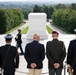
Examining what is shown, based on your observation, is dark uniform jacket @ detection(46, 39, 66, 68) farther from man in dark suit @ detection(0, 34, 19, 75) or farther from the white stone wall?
the white stone wall

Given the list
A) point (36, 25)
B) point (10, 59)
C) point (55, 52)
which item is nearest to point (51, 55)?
point (55, 52)

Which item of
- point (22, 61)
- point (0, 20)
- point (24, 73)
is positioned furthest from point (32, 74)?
point (0, 20)

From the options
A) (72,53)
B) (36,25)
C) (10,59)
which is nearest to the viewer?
(10,59)

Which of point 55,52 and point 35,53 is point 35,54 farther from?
point 55,52

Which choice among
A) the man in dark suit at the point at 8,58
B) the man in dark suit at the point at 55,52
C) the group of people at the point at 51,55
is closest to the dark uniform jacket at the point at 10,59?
the man in dark suit at the point at 8,58

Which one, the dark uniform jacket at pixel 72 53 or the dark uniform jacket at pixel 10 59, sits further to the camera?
the dark uniform jacket at pixel 72 53

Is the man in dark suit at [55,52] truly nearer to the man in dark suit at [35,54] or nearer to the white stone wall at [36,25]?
the man in dark suit at [35,54]

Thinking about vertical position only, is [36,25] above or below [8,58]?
below

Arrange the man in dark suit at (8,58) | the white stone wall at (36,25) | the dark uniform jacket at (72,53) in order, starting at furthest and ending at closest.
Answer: the white stone wall at (36,25) < the dark uniform jacket at (72,53) < the man in dark suit at (8,58)

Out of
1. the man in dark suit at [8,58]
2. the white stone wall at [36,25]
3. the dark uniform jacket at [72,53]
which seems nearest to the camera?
the man in dark suit at [8,58]

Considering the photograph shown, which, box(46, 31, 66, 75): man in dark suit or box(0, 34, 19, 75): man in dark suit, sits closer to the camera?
box(0, 34, 19, 75): man in dark suit

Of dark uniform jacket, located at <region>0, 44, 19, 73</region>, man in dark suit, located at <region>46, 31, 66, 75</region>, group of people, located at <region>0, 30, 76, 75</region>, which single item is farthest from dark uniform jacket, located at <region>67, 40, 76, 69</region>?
dark uniform jacket, located at <region>0, 44, 19, 73</region>

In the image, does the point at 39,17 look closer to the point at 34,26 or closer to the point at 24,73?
the point at 34,26

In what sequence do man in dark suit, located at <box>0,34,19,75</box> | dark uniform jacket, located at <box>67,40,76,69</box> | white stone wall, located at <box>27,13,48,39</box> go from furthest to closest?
white stone wall, located at <box>27,13,48,39</box>, dark uniform jacket, located at <box>67,40,76,69</box>, man in dark suit, located at <box>0,34,19,75</box>
